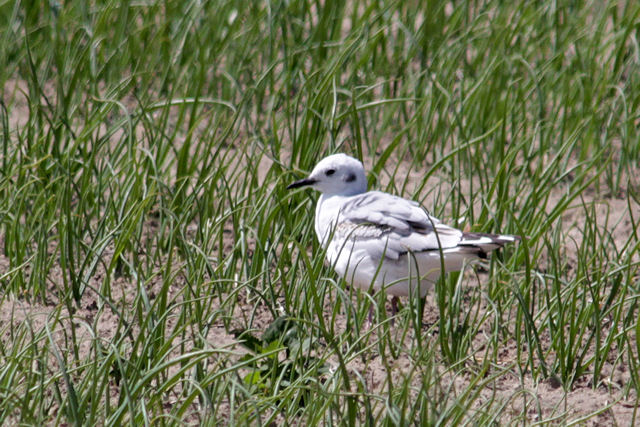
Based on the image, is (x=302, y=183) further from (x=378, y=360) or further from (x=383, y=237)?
(x=378, y=360)

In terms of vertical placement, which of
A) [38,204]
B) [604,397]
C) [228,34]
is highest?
[228,34]

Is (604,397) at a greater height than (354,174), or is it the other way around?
(354,174)

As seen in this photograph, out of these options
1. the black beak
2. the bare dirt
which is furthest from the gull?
the bare dirt

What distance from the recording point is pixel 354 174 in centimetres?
364

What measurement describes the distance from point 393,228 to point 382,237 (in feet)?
0.17

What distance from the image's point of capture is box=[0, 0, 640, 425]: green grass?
249 cm

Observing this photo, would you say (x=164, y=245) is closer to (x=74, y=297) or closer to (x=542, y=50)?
(x=74, y=297)

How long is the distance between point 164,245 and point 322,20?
1.59 metres

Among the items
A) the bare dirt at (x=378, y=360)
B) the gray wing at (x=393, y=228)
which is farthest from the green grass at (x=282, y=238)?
the gray wing at (x=393, y=228)

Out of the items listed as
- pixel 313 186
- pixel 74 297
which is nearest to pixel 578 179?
pixel 313 186

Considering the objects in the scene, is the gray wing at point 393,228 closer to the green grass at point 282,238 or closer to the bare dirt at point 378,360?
the green grass at point 282,238

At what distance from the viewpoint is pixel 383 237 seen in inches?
132

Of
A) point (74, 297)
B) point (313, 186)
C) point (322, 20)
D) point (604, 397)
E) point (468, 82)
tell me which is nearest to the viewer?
point (604, 397)

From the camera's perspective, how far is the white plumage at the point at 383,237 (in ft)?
10.5
